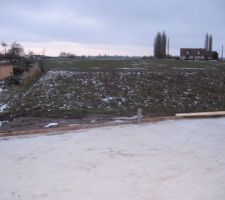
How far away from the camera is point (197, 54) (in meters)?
77.7

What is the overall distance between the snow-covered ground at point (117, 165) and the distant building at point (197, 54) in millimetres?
68033

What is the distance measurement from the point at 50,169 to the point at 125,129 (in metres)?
3.71

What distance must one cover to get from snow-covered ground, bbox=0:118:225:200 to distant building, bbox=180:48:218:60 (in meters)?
68.0

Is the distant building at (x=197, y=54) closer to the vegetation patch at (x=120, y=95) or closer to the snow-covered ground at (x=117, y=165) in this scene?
the vegetation patch at (x=120, y=95)

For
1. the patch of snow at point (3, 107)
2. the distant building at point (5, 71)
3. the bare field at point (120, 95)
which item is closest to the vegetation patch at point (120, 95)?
the bare field at point (120, 95)

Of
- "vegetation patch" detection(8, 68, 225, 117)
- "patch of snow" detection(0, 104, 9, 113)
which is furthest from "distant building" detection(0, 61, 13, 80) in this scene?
"patch of snow" detection(0, 104, 9, 113)

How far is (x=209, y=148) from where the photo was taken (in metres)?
8.77

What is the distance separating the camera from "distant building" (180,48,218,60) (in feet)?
252

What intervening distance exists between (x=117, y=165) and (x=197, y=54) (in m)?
72.9

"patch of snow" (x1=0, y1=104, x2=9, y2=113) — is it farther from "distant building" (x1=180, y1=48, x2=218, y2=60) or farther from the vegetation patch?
"distant building" (x1=180, y1=48, x2=218, y2=60)

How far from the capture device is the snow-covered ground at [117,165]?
19.9 ft

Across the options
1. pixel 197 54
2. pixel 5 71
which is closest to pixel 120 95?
pixel 5 71

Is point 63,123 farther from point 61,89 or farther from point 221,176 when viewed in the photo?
point 221,176

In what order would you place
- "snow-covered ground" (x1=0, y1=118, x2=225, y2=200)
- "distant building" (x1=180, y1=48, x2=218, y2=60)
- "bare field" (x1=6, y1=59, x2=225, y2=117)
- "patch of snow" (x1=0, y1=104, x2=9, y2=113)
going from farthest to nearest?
"distant building" (x1=180, y1=48, x2=218, y2=60), "patch of snow" (x1=0, y1=104, x2=9, y2=113), "bare field" (x1=6, y1=59, x2=225, y2=117), "snow-covered ground" (x1=0, y1=118, x2=225, y2=200)
